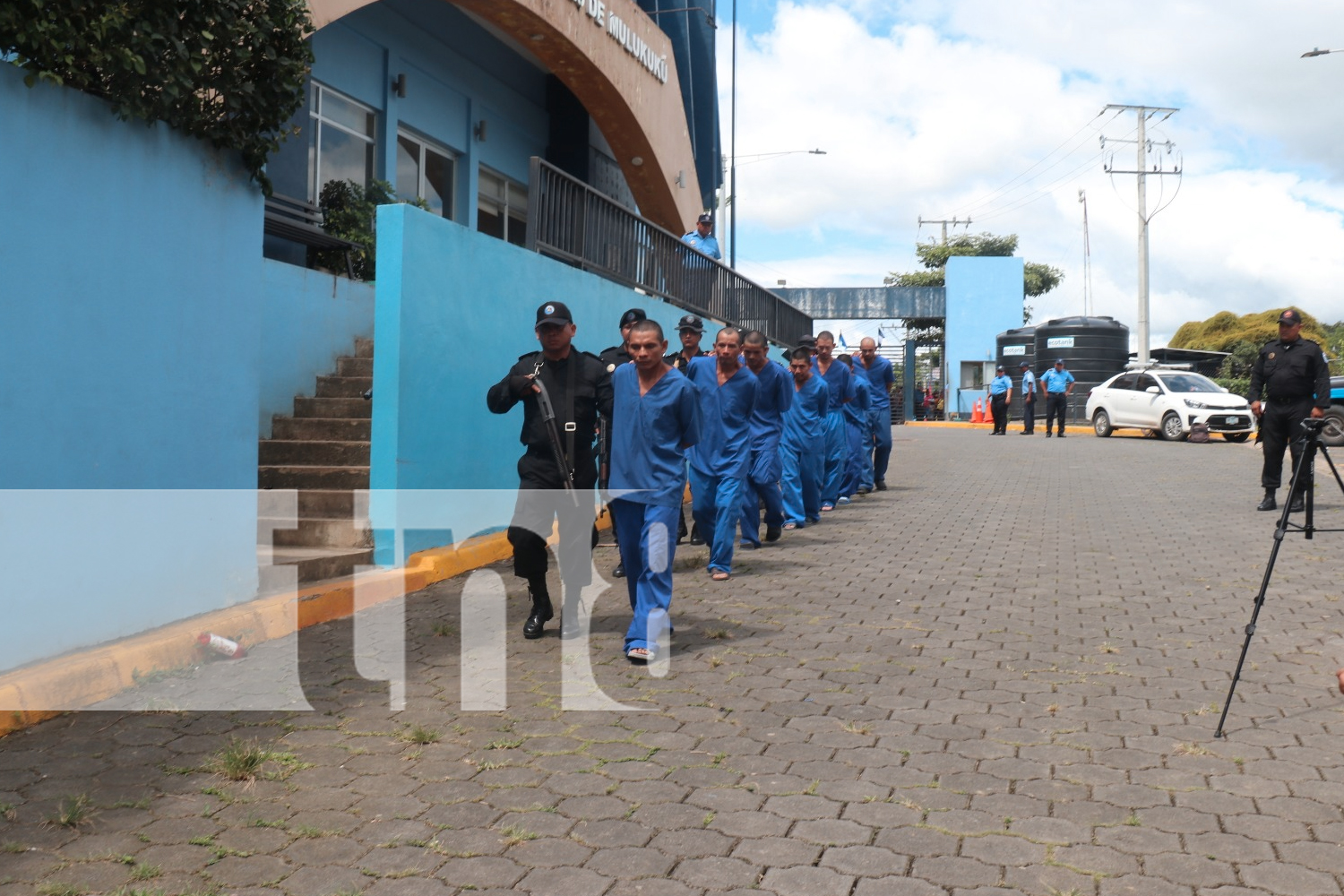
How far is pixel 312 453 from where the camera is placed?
940 centimetres

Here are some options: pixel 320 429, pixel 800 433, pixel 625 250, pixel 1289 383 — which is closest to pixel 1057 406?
pixel 1289 383

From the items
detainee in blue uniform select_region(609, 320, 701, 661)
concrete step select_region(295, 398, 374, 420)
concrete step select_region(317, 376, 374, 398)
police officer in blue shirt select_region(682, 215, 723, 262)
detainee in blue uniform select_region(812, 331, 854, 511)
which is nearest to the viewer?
detainee in blue uniform select_region(609, 320, 701, 661)

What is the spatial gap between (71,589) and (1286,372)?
10327mm

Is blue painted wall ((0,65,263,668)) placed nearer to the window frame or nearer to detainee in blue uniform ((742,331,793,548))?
detainee in blue uniform ((742,331,793,548))

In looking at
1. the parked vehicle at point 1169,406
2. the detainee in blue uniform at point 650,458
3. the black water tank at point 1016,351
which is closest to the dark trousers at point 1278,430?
the detainee in blue uniform at point 650,458

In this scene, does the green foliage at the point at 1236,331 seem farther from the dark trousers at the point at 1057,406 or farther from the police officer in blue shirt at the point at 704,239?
the police officer in blue shirt at the point at 704,239

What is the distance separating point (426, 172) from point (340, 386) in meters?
6.57

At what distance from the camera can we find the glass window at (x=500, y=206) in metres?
17.6

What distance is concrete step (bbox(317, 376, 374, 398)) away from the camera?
10.5 m

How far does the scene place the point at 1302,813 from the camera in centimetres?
395

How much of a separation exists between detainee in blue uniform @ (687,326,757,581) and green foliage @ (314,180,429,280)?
17.8 feet

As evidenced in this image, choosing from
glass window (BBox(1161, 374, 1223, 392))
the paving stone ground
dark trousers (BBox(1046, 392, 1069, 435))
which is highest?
glass window (BBox(1161, 374, 1223, 392))

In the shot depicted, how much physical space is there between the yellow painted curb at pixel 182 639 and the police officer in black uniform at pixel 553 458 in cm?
129

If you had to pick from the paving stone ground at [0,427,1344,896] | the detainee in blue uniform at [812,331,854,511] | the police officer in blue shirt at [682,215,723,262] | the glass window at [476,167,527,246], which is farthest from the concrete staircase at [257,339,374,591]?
the police officer in blue shirt at [682,215,723,262]
